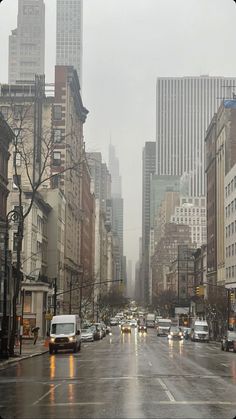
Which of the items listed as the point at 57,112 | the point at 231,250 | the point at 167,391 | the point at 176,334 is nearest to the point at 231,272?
the point at 231,250

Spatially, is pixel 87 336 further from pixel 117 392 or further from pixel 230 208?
pixel 117 392

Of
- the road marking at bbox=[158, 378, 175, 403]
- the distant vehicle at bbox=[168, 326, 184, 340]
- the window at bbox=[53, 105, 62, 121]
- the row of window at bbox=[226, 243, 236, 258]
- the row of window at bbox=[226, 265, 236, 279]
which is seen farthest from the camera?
the window at bbox=[53, 105, 62, 121]

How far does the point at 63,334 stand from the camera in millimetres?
54469

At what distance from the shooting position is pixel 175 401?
20469mm

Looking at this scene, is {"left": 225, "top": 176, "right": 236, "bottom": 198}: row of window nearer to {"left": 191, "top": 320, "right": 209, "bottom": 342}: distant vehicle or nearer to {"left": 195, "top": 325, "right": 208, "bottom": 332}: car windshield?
{"left": 191, "top": 320, "right": 209, "bottom": 342}: distant vehicle

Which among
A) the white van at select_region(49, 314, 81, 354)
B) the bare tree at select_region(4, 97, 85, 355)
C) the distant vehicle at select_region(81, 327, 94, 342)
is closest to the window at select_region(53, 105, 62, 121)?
the bare tree at select_region(4, 97, 85, 355)

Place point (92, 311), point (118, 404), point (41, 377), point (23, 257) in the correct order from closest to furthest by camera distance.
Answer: point (118, 404) < point (41, 377) < point (23, 257) < point (92, 311)

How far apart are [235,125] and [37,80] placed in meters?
33.7

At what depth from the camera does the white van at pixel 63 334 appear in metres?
53.8

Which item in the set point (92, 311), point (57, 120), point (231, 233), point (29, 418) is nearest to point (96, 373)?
point (29, 418)

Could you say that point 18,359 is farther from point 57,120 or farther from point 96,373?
point 57,120

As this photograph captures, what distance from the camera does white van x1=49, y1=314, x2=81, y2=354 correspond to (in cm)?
5378

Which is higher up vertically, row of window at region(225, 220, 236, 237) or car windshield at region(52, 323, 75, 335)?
row of window at region(225, 220, 236, 237)

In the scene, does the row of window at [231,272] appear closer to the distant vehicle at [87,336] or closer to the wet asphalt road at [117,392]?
the distant vehicle at [87,336]
